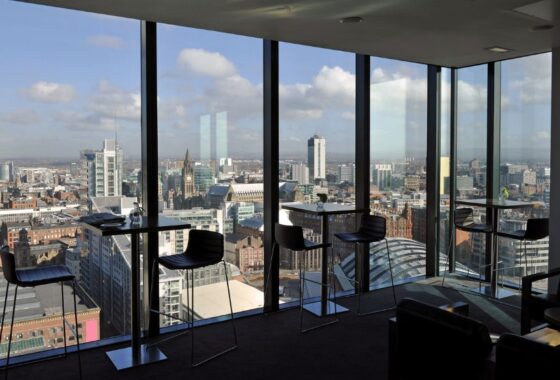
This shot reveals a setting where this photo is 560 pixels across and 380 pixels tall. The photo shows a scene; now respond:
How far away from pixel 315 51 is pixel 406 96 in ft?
4.94

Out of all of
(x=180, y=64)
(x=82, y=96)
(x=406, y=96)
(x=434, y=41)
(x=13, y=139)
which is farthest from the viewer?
(x=406, y=96)

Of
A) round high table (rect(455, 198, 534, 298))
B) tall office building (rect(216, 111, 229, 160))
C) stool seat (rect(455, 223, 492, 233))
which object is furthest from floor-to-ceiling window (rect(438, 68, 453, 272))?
tall office building (rect(216, 111, 229, 160))

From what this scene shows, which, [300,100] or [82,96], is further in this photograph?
[300,100]

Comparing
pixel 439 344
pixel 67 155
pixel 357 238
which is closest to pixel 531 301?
pixel 357 238

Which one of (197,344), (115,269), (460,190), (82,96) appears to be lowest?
(197,344)

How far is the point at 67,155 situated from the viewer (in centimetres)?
401

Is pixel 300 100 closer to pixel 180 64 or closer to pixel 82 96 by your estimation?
pixel 180 64

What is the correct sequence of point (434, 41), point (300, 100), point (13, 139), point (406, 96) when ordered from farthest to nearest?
point (406, 96)
point (300, 100)
point (434, 41)
point (13, 139)

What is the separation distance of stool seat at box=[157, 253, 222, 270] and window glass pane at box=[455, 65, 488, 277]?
383 cm

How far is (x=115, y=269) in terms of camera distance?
13.7 feet

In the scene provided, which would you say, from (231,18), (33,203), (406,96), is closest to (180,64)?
(231,18)

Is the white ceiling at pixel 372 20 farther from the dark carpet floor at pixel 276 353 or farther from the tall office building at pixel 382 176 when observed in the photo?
the dark carpet floor at pixel 276 353

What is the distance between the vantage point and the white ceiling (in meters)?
3.58

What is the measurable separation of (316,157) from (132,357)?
106 inches
